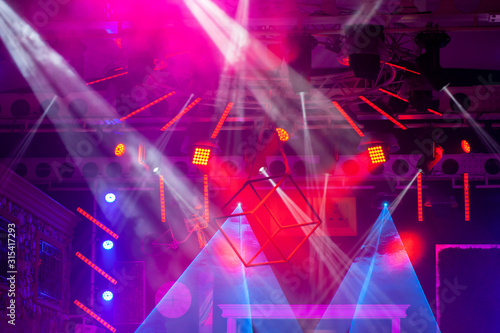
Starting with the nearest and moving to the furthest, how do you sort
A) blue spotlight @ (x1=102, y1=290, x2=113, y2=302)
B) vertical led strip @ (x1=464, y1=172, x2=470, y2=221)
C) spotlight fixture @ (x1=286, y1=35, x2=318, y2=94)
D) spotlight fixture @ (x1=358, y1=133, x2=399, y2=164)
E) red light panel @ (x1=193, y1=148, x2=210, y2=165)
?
1. spotlight fixture @ (x1=286, y1=35, x2=318, y2=94)
2. spotlight fixture @ (x1=358, y1=133, x2=399, y2=164)
3. red light panel @ (x1=193, y1=148, x2=210, y2=165)
4. vertical led strip @ (x1=464, y1=172, x2=470, y2=221)
5. blue spotlight @ (x1=102, y1=290, x2=113, y2=302)

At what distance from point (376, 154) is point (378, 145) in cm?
11

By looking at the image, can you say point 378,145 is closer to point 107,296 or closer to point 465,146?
point 465,146

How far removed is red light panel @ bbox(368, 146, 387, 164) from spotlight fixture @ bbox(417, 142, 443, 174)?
1.82ft

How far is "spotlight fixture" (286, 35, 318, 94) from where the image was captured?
4.80 meters

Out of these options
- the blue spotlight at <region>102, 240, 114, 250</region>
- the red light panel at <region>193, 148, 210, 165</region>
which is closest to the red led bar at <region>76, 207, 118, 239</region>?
the blue spotlight at <region>102, 240, 114, 250</region>

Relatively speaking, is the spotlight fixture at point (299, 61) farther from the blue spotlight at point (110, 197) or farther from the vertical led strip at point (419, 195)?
the blue spotlight at point (110, 197)

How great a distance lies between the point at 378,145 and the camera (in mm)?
7105

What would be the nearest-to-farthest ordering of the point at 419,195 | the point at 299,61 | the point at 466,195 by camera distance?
the point at 299,61 < the point at 466,195 < the point at 419,195

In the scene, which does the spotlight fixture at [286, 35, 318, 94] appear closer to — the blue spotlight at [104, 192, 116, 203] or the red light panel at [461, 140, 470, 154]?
the red light panel at [461, 140, 470, 154]

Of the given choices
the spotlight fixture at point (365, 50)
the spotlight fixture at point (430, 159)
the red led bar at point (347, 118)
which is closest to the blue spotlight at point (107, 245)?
the red led bar at point (347, 118)

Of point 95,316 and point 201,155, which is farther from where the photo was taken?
point 95,316

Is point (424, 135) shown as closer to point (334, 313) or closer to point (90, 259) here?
point (334, 313)

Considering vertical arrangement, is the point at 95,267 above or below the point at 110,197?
below

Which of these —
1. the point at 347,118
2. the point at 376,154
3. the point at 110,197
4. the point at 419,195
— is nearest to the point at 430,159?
the point at 376,154
